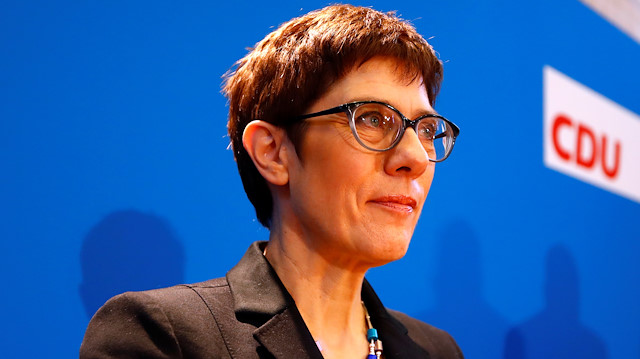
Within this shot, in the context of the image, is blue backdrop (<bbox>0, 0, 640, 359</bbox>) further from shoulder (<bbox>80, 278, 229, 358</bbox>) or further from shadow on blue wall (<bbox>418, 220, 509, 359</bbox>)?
shoulder (<bbox>80, 278, 229, 358</bbox>)

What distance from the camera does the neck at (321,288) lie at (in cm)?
134

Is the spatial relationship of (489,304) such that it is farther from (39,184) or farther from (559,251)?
(39,184)

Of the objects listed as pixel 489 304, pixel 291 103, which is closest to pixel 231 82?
pixel 291 103

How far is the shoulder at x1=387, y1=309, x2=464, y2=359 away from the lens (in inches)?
63.3

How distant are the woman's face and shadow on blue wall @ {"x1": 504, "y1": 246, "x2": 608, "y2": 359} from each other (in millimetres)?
1422

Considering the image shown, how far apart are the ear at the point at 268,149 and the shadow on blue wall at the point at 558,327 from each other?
1505mm

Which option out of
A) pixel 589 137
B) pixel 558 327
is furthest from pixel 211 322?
pixel 589 137

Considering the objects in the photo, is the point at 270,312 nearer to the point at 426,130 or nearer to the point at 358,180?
the point at 358,180

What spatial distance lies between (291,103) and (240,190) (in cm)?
60

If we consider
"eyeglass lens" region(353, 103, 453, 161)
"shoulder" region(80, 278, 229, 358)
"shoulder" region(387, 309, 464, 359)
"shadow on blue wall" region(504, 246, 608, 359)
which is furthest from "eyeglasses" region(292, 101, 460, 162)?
"shadow on blue wall" region(504, 246, 608, 359)

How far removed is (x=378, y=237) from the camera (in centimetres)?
127

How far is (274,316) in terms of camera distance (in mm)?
1265

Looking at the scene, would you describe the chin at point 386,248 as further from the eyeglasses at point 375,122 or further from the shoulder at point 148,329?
the shoulder at point 148,329

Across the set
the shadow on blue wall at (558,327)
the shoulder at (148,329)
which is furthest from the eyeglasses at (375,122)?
the shadow on blue wall at (558,327)
